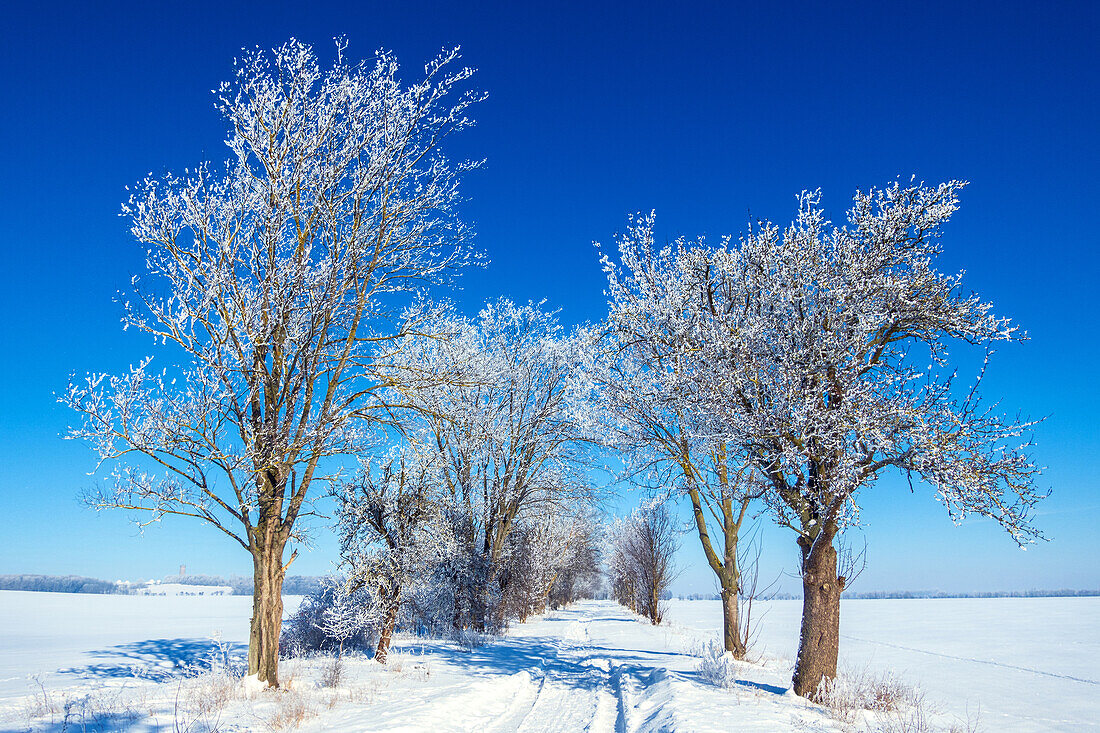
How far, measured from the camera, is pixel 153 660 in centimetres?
1697

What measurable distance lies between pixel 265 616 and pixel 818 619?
8.25 meters

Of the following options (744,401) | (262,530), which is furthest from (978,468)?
(262,530)

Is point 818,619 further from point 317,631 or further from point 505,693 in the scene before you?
point 317,631

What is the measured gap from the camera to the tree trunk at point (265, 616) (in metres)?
8.69

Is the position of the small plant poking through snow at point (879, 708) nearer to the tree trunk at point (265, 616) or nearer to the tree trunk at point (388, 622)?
the tree trunk at point (265, 616)

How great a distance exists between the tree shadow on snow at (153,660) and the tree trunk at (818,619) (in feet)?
32.9

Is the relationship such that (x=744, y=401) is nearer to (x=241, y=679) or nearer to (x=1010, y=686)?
(x=241, y=679)

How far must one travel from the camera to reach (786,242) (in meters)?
9.34

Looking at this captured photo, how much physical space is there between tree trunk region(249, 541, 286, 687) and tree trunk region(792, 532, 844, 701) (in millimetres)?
7814

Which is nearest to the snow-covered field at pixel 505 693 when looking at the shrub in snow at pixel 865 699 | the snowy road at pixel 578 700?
the snowy road at pixel 578 700

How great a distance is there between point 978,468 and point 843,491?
1.69m

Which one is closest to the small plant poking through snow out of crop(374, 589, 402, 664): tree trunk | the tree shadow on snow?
crop(374, 589, 402, 664): tree trunk

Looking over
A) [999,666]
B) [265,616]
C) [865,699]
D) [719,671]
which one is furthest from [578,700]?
[999,666]

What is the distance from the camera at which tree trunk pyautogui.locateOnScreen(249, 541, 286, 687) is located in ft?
28.5
